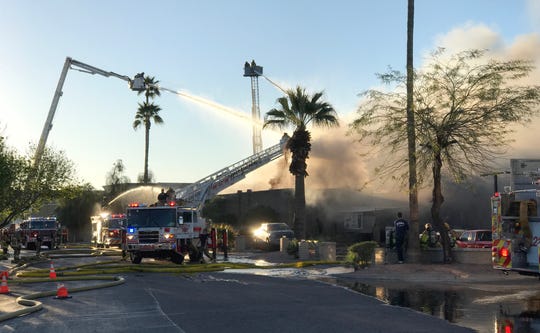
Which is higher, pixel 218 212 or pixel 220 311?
pixel 218 212

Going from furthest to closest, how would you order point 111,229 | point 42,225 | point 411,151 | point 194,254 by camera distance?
point 42,225 → point 111,229 → point 194,254 → point 411,151

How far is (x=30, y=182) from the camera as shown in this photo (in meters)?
28.9

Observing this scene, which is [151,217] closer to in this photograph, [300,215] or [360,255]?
[360,255]

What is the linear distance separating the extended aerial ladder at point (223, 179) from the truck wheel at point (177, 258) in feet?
35.8

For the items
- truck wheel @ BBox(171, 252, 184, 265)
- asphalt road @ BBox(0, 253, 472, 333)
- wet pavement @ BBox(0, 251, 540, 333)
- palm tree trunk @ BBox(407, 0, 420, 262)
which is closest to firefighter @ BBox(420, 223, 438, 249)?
palm tree trunk @ BBox(407, 0, 420, 262)

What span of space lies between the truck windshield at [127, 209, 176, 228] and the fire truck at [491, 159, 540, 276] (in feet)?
39.6

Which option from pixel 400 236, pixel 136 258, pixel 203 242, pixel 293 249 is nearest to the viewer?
pixel 400 236

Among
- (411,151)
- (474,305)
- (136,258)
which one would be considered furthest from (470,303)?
(136,258)

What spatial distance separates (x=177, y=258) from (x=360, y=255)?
7.67 metres

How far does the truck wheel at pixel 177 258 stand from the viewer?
75.7 feet

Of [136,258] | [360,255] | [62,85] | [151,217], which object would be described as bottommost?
[136,258]

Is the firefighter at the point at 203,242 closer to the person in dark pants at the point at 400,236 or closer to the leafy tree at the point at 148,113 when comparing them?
the person in dark pants at the point at 400,236

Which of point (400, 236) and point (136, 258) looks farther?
point (136, 258)

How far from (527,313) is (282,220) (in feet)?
116
